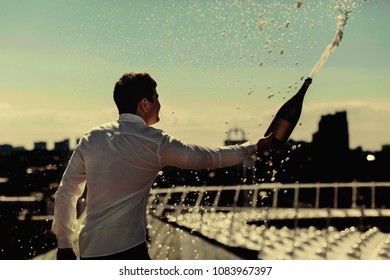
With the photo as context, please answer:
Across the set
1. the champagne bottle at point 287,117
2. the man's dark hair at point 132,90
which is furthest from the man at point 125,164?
the champagne bottle at point 287,117

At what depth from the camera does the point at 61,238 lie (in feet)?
7.41

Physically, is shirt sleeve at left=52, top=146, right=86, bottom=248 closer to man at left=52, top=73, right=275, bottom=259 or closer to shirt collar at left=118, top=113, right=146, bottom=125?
man at left=52, top=73, right=275, bottom=259

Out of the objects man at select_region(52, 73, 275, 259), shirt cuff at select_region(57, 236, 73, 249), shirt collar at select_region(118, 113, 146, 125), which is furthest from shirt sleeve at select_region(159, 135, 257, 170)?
shirt cuff at select_region(57, 236, 73, 249)

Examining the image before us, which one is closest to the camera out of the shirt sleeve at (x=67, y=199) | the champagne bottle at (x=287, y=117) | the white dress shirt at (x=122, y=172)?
the white dress shirt at (x=122, y=172)

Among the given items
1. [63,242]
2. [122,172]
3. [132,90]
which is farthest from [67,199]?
[132,90]

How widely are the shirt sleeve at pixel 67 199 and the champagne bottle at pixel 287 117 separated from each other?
0.73 m

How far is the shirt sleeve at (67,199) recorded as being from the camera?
7.28ft

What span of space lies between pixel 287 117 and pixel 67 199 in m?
0.90

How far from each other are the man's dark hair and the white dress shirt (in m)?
0.04

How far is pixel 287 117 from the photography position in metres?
2.58

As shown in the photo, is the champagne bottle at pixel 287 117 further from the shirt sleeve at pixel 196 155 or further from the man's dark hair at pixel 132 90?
the man's dark hair at pixel 132 90

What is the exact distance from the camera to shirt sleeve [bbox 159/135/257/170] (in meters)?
2.12

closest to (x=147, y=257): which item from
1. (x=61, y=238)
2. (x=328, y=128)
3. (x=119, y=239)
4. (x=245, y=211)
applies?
(x=119, y=239)
